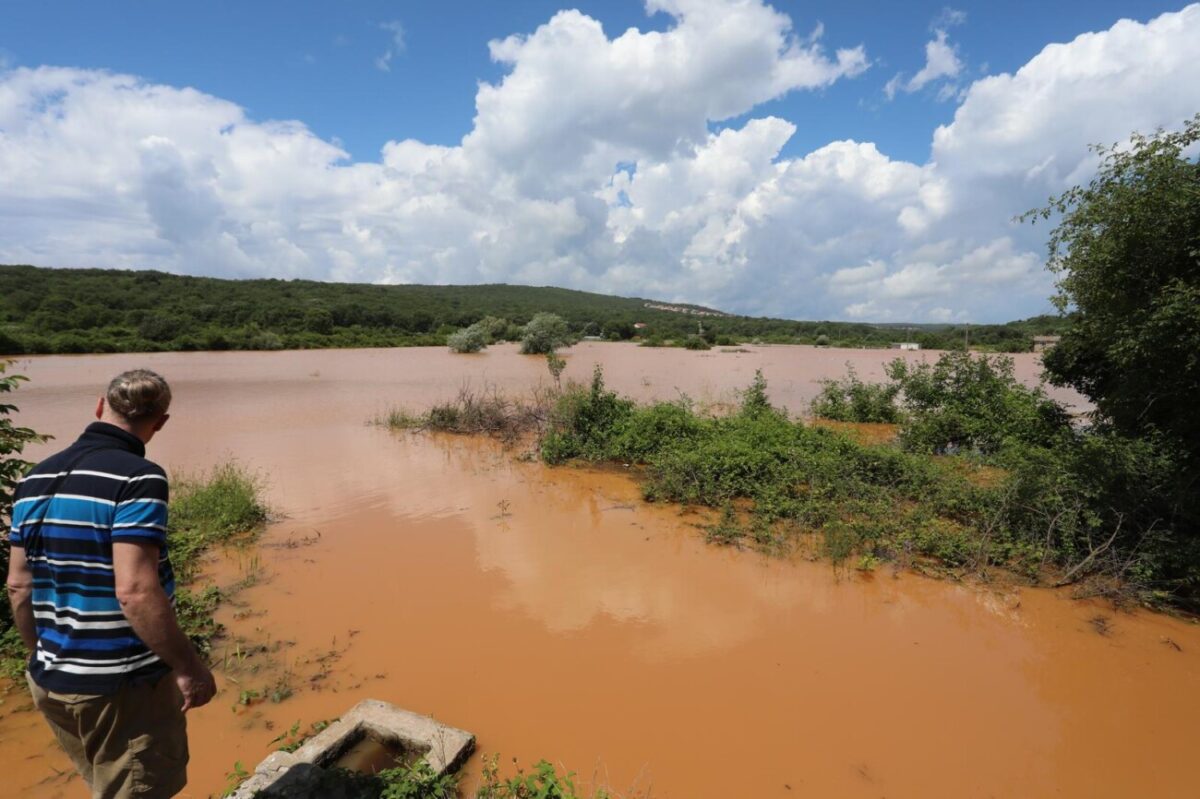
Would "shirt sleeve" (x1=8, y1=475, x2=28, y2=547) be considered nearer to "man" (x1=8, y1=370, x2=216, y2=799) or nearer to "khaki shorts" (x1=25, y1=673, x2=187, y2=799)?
"man" (x1=8, y1=370, x2=216, y2=799)

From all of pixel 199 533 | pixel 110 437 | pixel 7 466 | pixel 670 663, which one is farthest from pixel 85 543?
pixel 199 533

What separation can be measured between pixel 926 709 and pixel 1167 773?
1.27m

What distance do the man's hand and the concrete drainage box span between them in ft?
3.34

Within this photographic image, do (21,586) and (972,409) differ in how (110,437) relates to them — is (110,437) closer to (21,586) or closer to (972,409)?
(21,586)

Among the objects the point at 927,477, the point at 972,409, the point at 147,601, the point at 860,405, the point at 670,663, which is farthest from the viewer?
the point at 860,405

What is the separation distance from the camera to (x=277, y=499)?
7.89 meters

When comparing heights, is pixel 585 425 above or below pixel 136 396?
below

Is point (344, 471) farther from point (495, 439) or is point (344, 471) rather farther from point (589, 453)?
point (589, 453)

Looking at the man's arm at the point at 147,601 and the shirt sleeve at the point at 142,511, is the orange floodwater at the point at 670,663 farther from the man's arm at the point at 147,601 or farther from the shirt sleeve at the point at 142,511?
the shirt sleeve at the point at 142,511

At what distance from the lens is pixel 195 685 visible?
2047 mm

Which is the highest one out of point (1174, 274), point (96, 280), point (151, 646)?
point (96, 280)

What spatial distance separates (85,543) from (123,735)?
753 millimetres

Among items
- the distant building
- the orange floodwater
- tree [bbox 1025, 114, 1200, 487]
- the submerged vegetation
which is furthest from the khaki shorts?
the distant building

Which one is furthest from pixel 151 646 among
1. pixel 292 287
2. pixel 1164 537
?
pixel 292 287
